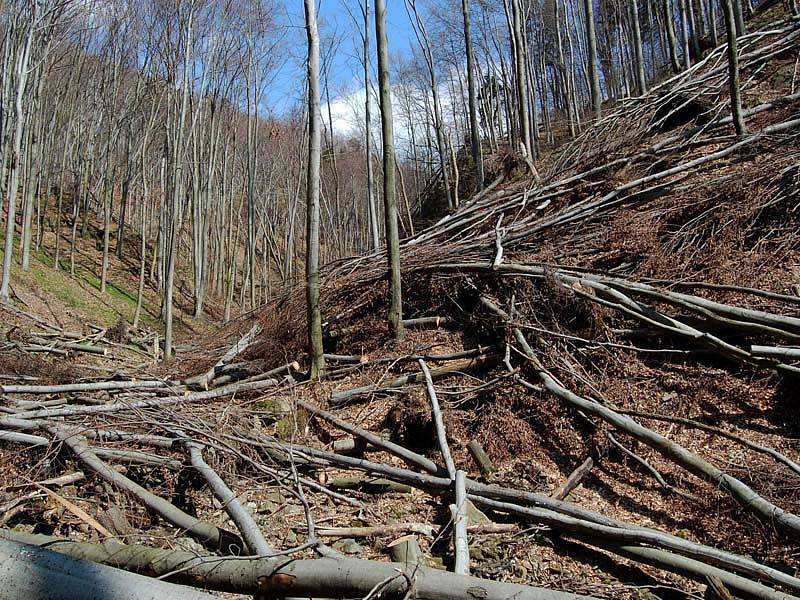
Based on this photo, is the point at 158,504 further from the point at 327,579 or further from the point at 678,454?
the point at 678,454

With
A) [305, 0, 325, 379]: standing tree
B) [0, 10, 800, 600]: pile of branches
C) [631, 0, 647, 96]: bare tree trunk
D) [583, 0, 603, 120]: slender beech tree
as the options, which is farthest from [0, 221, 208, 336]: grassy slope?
[631, 0, 647, 96]: bare tree trunk

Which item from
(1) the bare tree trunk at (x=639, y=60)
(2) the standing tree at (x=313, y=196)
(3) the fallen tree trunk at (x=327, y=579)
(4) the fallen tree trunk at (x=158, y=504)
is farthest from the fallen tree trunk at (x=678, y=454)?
(1) the bare tree trunk at (x=639, y=60)

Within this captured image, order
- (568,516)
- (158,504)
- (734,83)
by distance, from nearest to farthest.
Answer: (568,516) → (158,504) → (734,83)

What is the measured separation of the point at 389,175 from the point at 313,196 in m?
0.94

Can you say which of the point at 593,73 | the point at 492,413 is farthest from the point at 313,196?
the point at 593,73

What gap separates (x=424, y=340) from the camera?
23.4 ft

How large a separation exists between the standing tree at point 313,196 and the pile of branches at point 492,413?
0.42 meters

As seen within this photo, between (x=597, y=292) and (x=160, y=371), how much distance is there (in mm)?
6380

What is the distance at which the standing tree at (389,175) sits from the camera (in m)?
6.95

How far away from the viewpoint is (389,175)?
6.95m

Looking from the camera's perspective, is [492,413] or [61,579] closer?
[61,579]

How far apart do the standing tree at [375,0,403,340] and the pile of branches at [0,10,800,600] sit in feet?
1.37

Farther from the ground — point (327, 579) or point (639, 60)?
point (639, 60)

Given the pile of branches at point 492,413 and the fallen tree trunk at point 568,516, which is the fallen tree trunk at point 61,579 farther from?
the fallen tree trunk at point 568,516
